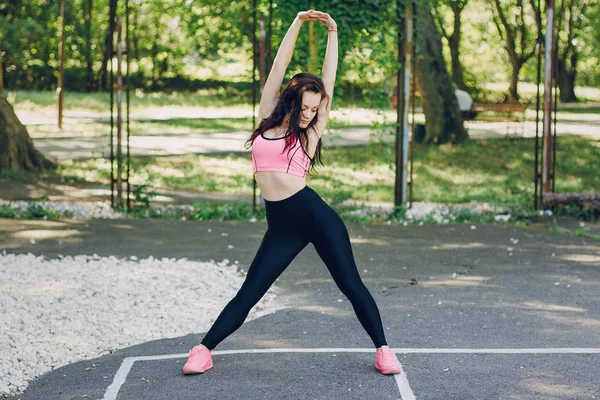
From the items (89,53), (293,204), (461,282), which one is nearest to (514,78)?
(89,53)

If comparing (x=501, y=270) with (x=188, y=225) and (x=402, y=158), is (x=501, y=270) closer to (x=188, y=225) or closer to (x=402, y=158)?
(x=402, y=158)

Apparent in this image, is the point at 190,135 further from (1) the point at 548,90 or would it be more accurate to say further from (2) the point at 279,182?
(2) the point at 279,182

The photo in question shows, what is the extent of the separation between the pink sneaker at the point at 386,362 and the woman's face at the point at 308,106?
150 cm

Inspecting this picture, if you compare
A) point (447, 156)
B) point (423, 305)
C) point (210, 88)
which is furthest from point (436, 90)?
point (210, 88)

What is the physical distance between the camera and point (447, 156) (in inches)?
776

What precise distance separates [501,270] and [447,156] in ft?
34.8

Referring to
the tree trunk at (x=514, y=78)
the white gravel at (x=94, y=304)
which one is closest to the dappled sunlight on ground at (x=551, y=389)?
the white gravel at (x=94, y=304)

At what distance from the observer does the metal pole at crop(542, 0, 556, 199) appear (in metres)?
12.1

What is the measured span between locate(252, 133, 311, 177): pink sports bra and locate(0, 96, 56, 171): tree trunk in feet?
36.5

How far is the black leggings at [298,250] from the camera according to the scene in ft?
19.2

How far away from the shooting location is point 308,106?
5836 millimetres

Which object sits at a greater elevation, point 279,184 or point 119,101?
point 119,101

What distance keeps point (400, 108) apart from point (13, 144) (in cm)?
720

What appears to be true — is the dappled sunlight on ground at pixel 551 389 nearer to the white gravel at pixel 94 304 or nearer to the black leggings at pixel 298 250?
the black leggings at pixel 298 250
